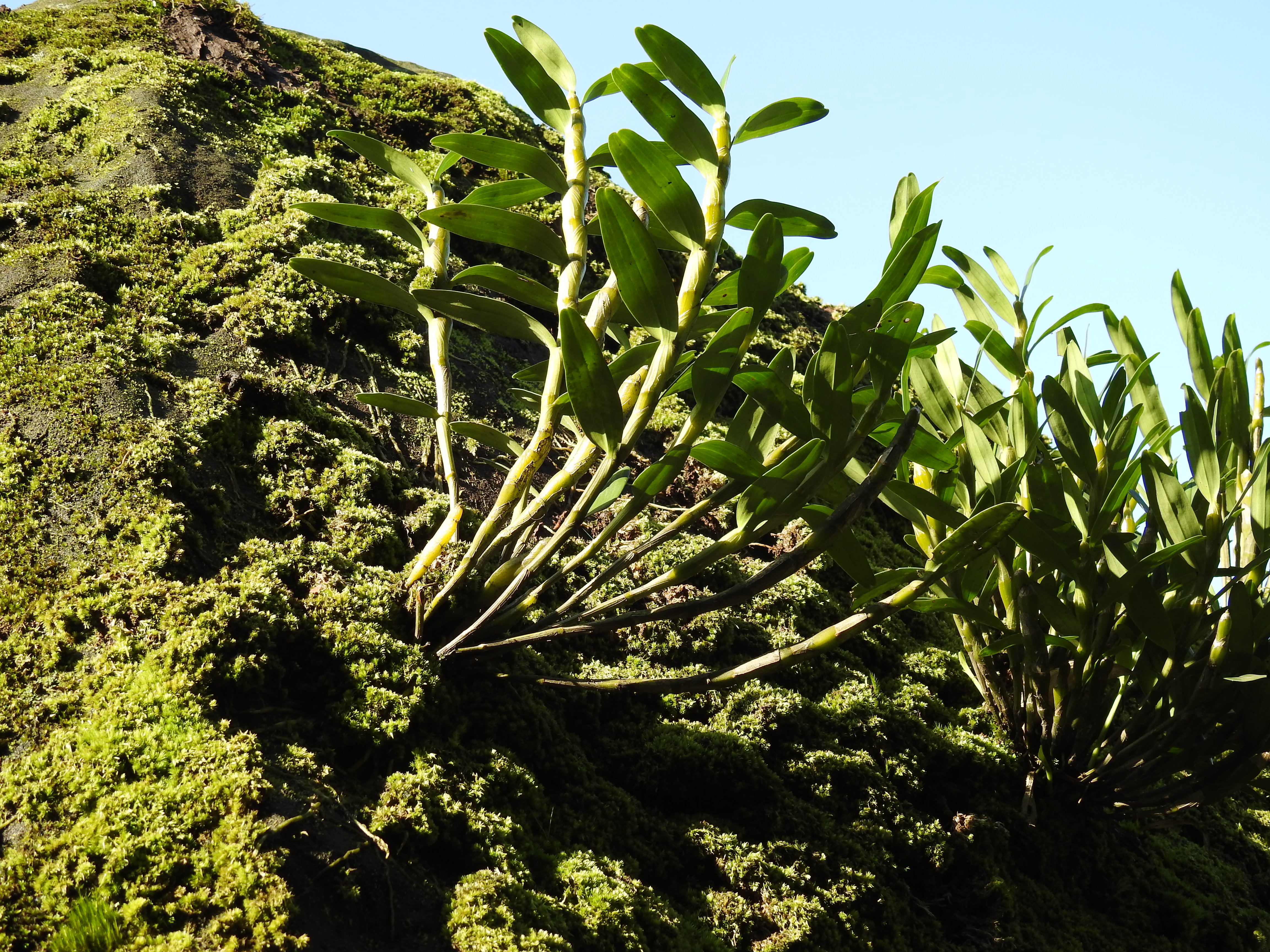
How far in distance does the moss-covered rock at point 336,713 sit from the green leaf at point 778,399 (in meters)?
0.71

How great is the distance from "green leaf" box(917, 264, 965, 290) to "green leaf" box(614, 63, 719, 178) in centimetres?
73

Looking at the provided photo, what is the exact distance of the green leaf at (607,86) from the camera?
5.00ft

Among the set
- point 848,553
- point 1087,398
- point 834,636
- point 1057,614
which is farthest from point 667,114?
point 1057,614

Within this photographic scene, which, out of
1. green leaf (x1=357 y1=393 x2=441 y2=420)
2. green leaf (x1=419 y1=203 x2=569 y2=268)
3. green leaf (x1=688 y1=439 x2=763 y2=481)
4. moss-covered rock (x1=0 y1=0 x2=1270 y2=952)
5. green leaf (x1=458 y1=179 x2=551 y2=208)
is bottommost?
moss-covered rock (x1=0 y1=0 x2=1270 y2=952)

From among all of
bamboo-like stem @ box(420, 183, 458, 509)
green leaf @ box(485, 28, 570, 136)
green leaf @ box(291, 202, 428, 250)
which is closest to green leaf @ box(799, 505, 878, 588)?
bamboo-like stem @ box(420, 183, 458, 509)

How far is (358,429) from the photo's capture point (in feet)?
7.09

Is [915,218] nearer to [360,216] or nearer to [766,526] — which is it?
[766,526]

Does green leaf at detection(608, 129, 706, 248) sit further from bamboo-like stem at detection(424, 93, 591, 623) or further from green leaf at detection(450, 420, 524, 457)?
green leaf at detection(450, 420, 524, 457)

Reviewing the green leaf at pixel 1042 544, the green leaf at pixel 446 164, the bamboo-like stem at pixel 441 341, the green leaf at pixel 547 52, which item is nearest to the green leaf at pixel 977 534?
the green leaf at pixel 1042 544

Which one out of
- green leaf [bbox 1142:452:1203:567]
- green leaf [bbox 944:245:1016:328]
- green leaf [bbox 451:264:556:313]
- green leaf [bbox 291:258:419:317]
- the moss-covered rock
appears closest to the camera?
the moss-covered rock

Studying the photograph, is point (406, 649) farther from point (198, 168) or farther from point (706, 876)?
A: point (198, 168)

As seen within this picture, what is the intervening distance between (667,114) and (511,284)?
0.38m

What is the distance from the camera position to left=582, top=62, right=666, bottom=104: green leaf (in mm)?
1525

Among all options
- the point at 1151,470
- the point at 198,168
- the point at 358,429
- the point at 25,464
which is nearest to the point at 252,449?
the point at 358,429
